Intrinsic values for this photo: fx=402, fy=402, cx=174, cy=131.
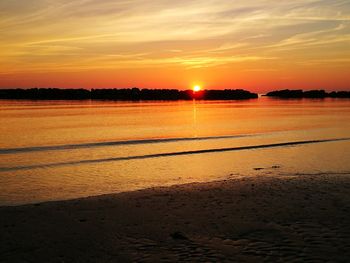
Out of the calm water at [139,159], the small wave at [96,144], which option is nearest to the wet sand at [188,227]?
the calm water at [139,159]

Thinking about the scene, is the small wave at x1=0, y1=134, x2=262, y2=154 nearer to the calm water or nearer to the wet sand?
the calm water

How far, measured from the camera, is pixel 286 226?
→ 35.1ft

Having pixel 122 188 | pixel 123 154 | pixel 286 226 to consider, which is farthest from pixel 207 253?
pixel 123 154

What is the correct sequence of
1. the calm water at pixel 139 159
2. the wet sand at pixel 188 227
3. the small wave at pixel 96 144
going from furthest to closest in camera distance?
the small wave at pixel 96 144 → the calm water at pixel 139 159 → the wet sand at pixel 188 227

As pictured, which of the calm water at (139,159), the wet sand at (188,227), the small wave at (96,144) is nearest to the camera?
the wet sand at (188,227)

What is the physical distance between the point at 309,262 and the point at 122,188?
9685mm

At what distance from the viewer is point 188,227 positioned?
10734mm

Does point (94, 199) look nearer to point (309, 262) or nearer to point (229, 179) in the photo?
point (229, 179)

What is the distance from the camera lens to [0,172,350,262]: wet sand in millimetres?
8828

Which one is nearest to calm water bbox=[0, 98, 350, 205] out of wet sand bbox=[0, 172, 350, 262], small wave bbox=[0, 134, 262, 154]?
small wave bbox=[0, 134, 262, 154]

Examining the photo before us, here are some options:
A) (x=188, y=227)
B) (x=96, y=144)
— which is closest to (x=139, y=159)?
(x=96, y=144)

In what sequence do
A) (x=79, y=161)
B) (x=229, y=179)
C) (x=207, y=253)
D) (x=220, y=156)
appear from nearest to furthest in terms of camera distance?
(x=207, y=253), (x=229, y=179), (x=79, y=161), (x=220, y=156)

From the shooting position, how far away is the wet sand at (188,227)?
8828 mm

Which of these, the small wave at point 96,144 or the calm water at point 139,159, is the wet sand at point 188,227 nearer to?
the calm water at point 139,159
